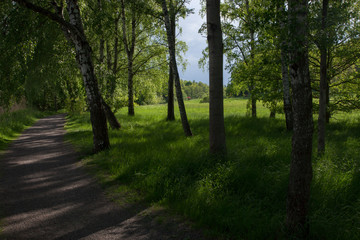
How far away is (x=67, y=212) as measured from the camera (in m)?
3.99

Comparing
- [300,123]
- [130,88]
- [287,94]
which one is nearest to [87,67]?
[300,123]

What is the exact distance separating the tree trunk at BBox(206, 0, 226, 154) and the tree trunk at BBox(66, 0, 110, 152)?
13.6ft

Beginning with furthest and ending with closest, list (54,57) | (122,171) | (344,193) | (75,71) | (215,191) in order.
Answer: (75,71)
(54,57)
(122,171)
(215,191)
(344,193)

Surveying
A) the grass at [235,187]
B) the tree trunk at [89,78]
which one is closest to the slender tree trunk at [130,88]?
the tree trunk at [89,78]

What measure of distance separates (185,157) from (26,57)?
702 centimetres

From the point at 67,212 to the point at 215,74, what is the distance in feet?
14.5

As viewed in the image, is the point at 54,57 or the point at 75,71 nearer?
the point at 54,57

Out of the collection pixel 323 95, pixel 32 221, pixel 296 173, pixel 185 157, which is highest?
pixel 323 95

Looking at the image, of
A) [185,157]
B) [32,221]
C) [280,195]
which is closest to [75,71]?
[185,157]

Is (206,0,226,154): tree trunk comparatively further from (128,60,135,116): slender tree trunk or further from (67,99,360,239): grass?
(128,60,135,116): slender tree trunk

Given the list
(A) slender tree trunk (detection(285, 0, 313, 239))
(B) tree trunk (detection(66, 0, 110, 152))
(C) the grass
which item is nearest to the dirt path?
A: (C) the grass

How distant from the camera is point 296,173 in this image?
2852 mm

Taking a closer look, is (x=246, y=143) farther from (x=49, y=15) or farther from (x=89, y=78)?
(x=49, y=15)

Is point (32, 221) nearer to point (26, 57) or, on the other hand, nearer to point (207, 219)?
point (207, 219)
